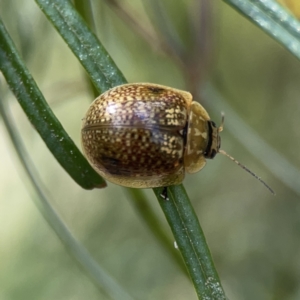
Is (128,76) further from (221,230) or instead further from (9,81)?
(9,81)

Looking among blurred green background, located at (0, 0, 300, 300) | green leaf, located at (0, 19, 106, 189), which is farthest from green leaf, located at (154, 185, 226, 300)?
blurred green background, located at (0, 0, 300, 300)

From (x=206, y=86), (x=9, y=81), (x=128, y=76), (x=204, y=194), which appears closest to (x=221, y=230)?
(x=204, y=194)

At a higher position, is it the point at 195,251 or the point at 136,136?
the point at 136,136

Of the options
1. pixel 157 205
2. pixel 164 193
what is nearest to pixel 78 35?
pixel 164 193

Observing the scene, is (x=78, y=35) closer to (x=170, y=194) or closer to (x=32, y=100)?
(x=32, y=100)

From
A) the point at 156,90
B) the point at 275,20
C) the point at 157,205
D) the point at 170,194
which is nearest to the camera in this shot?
the point at 275,20

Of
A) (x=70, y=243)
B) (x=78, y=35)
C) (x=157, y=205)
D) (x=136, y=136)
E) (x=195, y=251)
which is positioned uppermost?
(x=78, y=35)

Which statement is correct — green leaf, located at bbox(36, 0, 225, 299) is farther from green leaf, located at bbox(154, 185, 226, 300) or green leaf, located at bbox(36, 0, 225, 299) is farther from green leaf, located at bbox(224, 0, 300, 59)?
green leaf, located at bbox(224, 0, 300, 59)
